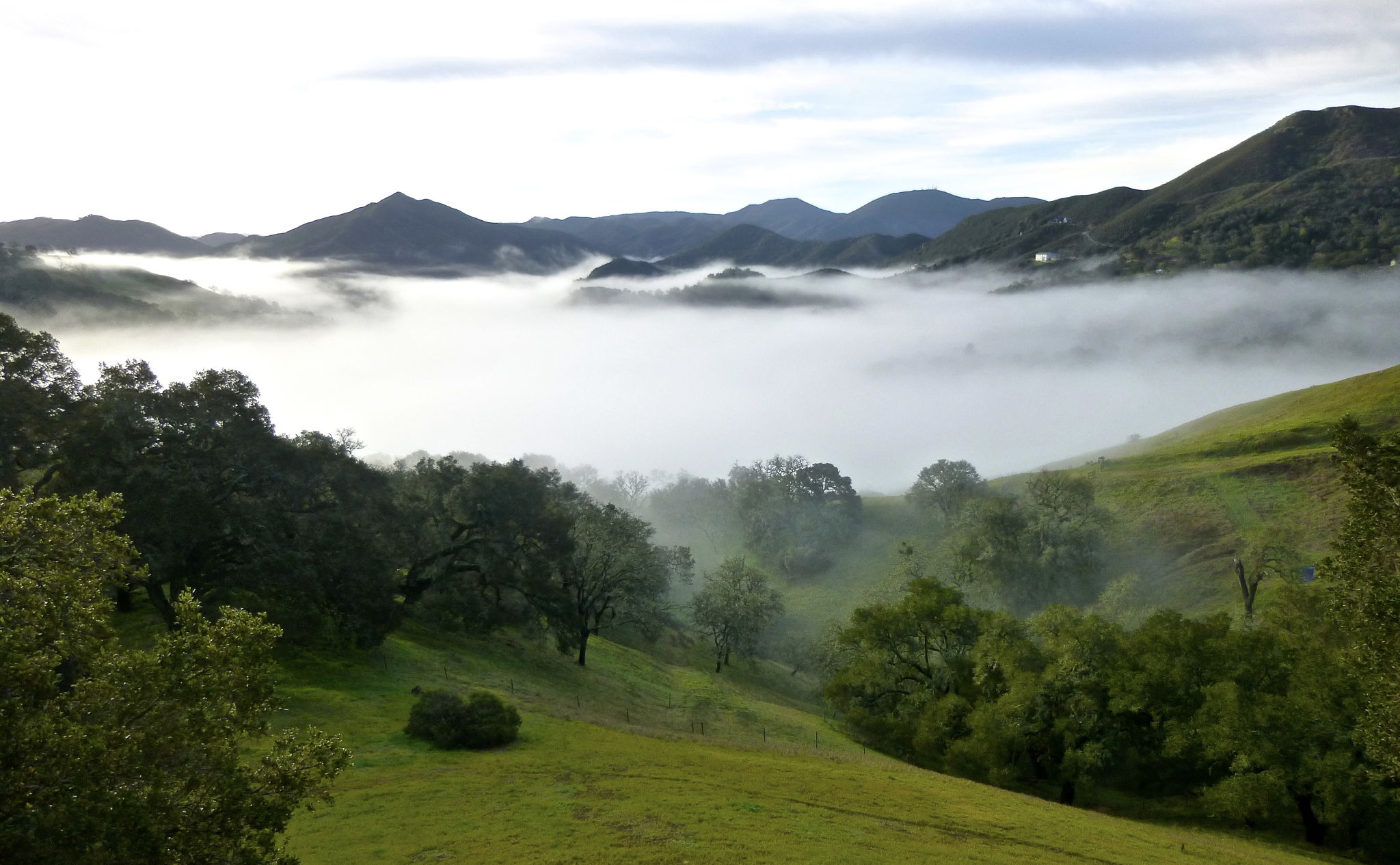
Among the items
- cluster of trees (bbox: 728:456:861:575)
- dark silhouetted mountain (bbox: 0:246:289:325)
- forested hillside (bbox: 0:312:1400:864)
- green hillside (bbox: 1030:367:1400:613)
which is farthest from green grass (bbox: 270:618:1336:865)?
dark silhouetted mountain (bbox: 0:246:289:325)

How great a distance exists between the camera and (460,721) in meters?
30.2

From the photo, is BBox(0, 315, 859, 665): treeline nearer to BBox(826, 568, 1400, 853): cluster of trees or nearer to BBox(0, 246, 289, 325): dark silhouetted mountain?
BBox(826, 568, 1400, 853): cluster of trees

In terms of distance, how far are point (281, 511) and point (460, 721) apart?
13.5 metres

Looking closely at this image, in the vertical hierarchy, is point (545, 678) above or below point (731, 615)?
above

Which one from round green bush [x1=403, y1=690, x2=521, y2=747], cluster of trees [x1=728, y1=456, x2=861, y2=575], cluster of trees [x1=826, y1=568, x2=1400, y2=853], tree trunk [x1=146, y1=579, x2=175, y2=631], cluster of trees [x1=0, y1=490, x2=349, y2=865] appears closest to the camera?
cluster of trees [x1=0, y1=490, x2=349, y2=865]

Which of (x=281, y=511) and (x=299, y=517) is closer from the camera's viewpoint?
(x=281, y=511)

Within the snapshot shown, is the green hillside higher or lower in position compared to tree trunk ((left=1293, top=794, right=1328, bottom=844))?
higher

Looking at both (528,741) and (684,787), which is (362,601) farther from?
(684,787)

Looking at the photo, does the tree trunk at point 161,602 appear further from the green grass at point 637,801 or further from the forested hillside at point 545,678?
the green grass at point 637,801

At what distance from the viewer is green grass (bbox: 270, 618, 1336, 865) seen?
2066 cm

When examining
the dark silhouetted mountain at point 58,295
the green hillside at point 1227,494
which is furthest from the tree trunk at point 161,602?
the dark silhouetted mountain at point 58,295

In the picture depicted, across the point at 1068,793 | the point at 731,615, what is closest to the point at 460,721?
the point at 1068,793

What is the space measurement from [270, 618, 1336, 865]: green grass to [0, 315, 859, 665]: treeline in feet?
14.3

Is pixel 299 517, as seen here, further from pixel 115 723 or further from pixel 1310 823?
pixel 1310 823
